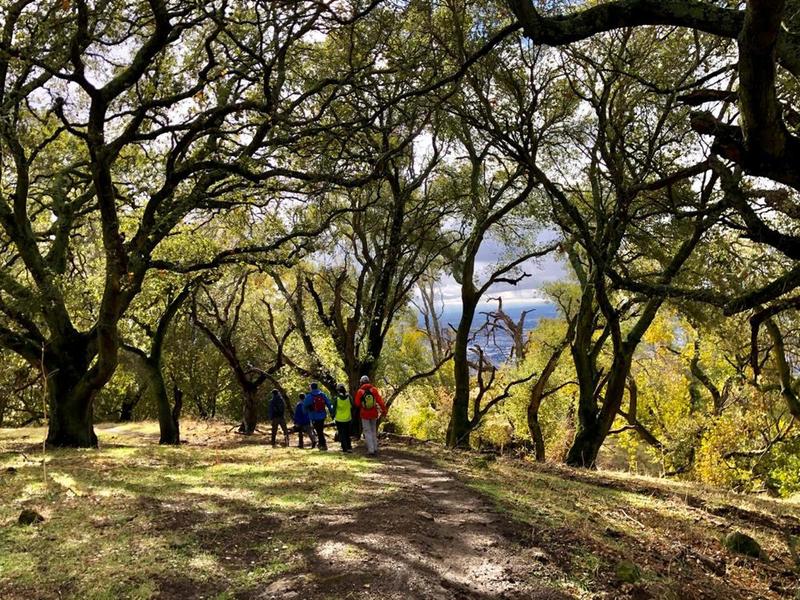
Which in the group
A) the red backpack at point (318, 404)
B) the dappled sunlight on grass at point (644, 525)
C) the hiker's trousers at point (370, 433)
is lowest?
the dappled sunlight on grass at point (644, 525)

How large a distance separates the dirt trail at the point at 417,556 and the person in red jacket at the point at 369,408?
16.7 ft

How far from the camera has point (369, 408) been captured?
13.0 meters

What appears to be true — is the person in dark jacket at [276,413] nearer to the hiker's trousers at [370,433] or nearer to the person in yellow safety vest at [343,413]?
the person in yellow safety vest at [343,413]

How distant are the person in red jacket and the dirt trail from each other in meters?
5.09

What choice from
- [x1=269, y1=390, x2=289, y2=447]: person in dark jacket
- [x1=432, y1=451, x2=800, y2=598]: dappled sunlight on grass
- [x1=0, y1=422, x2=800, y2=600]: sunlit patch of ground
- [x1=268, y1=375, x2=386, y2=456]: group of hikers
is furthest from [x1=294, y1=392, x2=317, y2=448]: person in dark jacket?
[x1=432, y1=451, x2=800, y2=598]: dappled sunlight on grass

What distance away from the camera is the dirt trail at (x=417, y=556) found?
182 inches

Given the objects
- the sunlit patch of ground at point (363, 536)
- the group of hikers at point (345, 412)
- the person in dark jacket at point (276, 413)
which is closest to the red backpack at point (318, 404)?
the group of hikers at point (345, 412)

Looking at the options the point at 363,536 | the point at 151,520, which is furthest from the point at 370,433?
the point at 363,536

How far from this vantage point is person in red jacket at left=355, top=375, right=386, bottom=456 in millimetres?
12930

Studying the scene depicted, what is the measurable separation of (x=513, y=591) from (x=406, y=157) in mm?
14704

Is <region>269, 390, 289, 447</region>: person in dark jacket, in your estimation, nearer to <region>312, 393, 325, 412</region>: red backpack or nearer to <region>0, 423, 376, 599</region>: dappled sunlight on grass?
<region>312, 393, 325, 412</region>: red backpack

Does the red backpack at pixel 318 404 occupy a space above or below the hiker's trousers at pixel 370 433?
above

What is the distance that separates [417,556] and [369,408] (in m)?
7.67

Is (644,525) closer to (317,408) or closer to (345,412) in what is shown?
(345,412)
